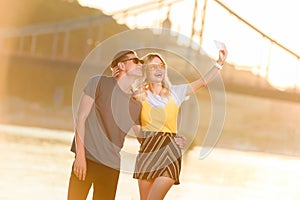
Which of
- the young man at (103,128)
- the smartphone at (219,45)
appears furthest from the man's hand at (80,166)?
the smartphone at (219,45)

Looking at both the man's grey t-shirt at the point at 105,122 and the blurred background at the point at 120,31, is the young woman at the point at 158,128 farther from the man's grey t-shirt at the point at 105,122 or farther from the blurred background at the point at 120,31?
the blurred background at the point at 120,31

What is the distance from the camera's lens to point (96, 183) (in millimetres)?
4000

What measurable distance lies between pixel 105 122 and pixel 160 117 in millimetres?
209

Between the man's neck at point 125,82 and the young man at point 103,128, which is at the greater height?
the man's neck at point 125,82

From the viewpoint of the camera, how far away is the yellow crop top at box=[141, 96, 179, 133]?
396 centimetres

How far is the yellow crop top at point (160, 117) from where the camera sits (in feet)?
13.0

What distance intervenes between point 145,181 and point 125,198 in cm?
384

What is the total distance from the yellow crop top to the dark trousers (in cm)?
21

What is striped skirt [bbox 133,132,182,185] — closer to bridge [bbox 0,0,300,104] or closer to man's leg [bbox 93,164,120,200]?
man's leg [bbox 93,164,120,200]

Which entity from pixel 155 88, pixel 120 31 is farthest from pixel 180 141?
pixel 120 31

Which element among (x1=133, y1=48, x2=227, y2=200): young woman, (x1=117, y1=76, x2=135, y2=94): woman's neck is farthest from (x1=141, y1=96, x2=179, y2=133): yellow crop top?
(x1=117, y1=76, x2=135, y2=94): woman's neck

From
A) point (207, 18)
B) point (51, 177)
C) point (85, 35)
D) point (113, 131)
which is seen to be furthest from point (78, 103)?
point (85, 35)

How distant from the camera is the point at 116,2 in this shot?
3866 centimetres

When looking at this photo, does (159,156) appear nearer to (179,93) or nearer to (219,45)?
(179,93)
